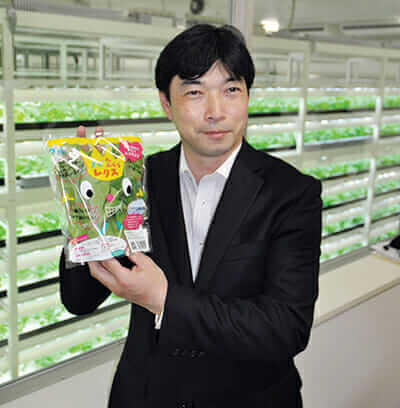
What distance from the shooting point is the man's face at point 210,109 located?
3.14 feet

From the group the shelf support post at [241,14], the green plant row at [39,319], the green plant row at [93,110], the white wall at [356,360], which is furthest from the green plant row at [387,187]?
the green plant row at [39,319]

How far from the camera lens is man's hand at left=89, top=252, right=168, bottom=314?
0.85m

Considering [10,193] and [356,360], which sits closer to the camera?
[10,193]

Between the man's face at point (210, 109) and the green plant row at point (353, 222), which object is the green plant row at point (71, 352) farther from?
the green plant row at point (353, 222)

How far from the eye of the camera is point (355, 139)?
3.08 m

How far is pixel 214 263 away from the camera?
984 millimetres

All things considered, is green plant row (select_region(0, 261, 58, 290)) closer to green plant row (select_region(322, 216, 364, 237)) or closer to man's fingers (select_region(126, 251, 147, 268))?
man's fingers (select_region(126, 251, 147, 268))

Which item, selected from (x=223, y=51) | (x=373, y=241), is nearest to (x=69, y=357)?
(x=223, y=51)

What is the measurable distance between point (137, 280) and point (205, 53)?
18.2 inches

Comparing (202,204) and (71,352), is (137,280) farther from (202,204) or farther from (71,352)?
(71,352)

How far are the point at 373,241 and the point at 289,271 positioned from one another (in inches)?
108

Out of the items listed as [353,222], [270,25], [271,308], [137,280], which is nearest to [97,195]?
[137,280]

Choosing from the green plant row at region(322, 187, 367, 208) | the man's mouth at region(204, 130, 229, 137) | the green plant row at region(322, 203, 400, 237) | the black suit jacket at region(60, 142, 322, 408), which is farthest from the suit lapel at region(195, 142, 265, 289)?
the green plant row at region(322, 203, 400, 237)

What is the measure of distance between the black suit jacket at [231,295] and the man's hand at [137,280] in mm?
22
